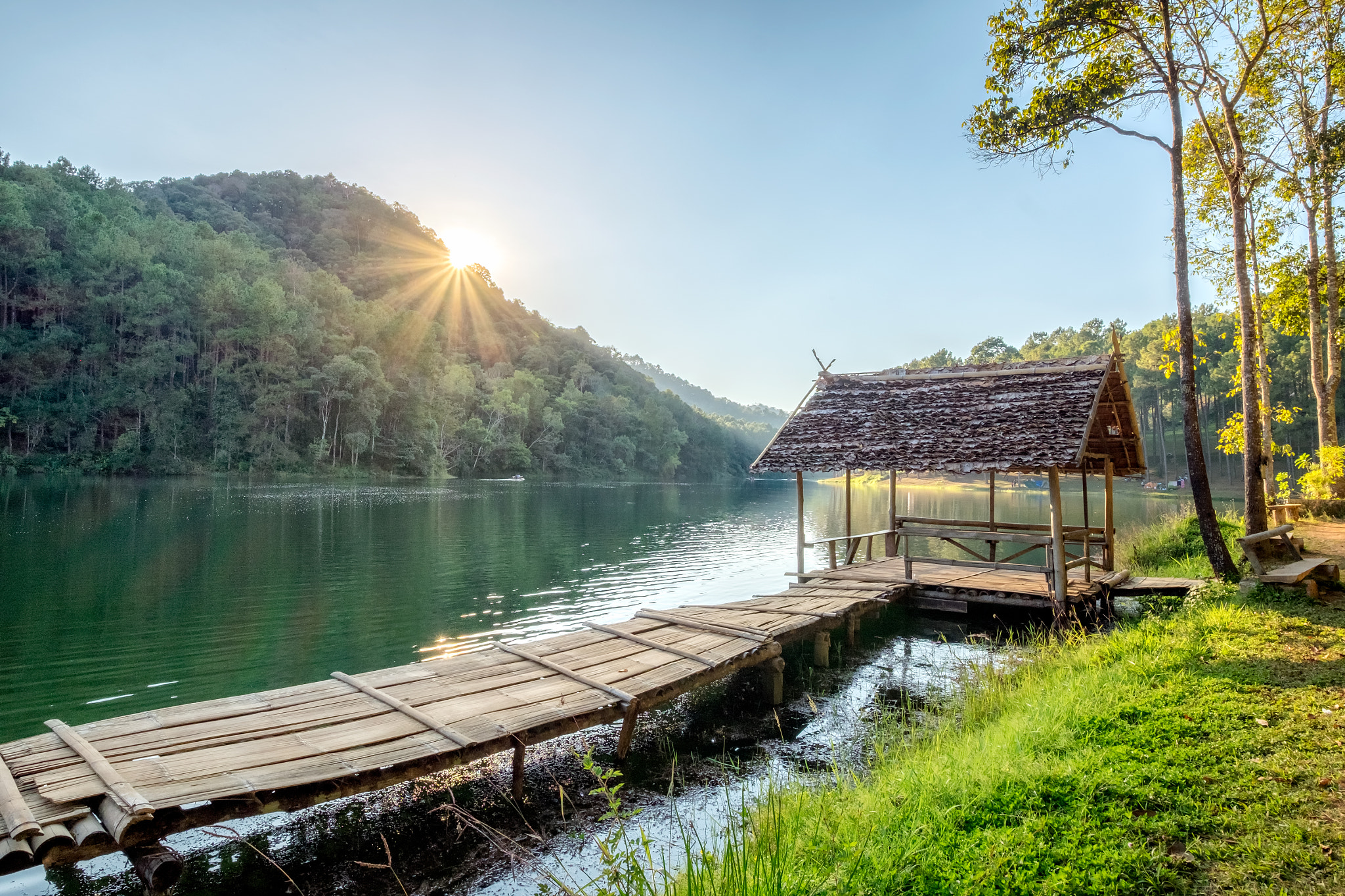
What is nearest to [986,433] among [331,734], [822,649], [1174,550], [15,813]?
[822,649]

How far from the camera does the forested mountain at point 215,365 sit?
1820 inches

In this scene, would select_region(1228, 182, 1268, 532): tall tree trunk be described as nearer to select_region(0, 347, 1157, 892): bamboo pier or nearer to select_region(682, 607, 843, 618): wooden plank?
select_region(0, 347, 1157, 892): bamboo pier

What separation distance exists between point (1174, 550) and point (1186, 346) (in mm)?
7813

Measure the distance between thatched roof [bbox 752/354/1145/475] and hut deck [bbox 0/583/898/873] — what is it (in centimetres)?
458

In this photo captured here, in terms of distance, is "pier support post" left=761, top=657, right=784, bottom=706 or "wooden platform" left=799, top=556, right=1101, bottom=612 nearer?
"pier support post" left=761, top=657, right=784, bottom=706

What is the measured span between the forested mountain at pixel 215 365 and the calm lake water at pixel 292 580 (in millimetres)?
12704

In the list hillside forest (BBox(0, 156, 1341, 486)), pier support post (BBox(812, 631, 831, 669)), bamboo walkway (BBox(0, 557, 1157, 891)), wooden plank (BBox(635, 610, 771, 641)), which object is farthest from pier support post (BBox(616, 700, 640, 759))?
hillside forest (BBox(0, 156, 1341, 486))

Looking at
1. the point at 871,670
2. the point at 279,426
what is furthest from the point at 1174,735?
the point at 279,426

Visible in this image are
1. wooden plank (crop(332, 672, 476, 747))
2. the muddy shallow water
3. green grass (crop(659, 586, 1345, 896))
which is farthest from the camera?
wooden plank (crop(332, 672, 476, 747))

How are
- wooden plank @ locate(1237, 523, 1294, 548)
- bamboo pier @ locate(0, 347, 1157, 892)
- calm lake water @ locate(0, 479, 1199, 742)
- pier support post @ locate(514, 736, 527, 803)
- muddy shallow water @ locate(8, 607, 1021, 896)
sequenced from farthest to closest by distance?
calm lake water @ locate(0, 479, 1199, 742) → wooden plank @ locate(1237, 523, 1294, 548) → pier support post @ locate(514, 736, 527, 803) → muddy shallow water @ locate(8, 607, 1021, 896) → bamboo pier @ locate(0, 347, 1157, 892)

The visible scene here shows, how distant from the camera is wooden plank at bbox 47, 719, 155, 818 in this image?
12.1ft

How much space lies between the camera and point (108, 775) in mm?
4031

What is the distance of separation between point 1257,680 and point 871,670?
4.71 meters

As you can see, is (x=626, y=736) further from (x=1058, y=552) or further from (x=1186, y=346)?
(x=1186, y=346)
